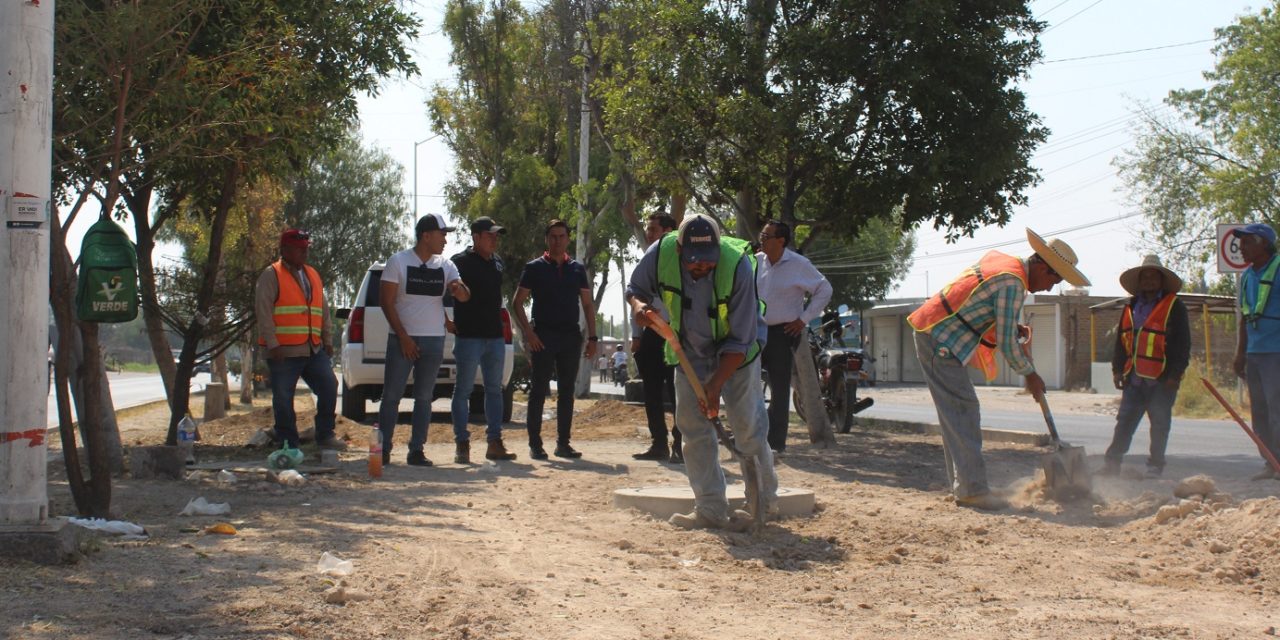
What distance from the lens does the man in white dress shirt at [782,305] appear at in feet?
31.3

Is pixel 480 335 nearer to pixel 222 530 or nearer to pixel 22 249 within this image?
pixel 222 530

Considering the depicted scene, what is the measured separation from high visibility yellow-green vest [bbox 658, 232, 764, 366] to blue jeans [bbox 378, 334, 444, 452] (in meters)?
3.54

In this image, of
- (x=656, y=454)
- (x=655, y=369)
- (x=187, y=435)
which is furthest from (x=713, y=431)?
(x=187, y=435)

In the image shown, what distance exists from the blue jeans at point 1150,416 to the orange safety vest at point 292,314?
6181mm

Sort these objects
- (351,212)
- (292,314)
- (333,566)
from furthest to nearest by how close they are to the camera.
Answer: (351,212) < (292,314) < (333,566)

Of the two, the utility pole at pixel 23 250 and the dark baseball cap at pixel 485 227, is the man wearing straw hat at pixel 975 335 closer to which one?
the dark baseball cap at pixel 485 227

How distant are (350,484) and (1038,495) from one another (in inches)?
176

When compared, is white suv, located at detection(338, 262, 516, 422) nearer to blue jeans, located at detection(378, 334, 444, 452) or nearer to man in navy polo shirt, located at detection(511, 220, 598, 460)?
man in navy polo shirt, located at detection(511, 220, 598, 460)

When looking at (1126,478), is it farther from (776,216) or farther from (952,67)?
(776,216)

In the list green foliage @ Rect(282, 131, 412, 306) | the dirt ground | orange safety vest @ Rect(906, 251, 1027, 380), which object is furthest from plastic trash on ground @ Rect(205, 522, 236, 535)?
green foliage @ Rect(282, 131, 412, 306)

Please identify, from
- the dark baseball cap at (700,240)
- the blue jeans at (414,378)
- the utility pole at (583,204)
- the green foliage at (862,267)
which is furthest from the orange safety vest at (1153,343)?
the green foliage at (862,267)

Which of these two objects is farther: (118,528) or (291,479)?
(291,479)

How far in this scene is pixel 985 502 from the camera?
7.34m

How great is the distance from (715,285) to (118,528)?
10.2 ft
